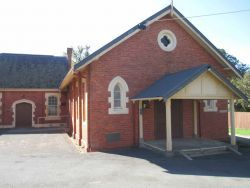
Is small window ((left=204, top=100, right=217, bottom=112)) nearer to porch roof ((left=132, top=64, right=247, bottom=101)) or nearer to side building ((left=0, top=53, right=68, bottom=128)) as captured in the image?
porch roof ((left=132, top=64, right=247, bottom=101))

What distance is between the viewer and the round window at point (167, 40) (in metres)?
15.6

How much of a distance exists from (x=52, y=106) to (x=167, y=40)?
610 inches

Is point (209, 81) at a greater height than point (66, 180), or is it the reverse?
point (209, 81)

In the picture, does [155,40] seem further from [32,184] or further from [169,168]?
[32,184]

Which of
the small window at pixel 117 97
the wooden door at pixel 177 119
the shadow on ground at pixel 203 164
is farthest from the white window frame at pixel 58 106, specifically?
the shadow on ground at pixel 203 164

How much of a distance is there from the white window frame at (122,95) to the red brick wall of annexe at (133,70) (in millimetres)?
159

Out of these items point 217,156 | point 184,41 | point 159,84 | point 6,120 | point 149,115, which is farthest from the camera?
point 6,120

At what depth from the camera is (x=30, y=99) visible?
88.7ft

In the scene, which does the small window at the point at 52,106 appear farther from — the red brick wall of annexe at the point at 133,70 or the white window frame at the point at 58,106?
the red brick wall of annexe at the point at 133,70

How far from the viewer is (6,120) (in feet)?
86.3

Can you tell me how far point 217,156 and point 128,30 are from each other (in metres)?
7.18

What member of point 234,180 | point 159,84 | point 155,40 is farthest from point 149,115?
point 234,180

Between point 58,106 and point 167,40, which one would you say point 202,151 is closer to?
point 167,40

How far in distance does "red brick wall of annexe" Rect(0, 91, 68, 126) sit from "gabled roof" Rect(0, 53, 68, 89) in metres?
0.65
